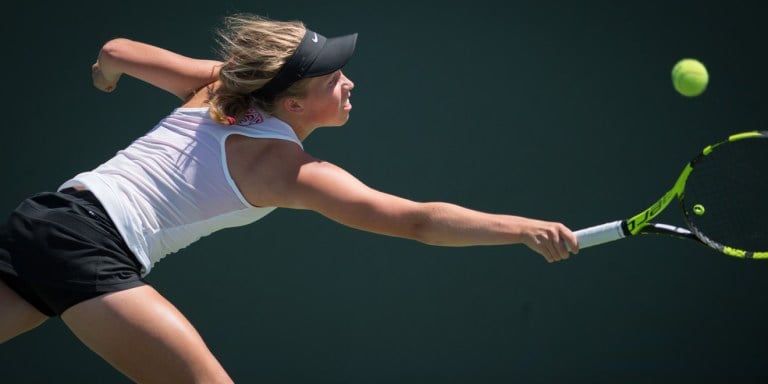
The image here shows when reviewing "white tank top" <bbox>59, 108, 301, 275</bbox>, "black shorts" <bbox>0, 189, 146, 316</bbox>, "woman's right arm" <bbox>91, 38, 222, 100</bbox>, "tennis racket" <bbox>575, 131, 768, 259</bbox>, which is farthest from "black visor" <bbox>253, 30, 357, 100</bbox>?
"tennis racket" <bbox>575, 131, 768, 259</bbox>

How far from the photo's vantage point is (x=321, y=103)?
282 centimetres

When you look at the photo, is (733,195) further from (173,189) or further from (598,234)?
(173,189)

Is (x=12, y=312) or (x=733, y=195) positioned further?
(x=733, y=195)

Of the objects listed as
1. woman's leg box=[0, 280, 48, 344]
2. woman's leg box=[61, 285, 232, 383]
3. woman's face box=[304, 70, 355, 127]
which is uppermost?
woman's face box=[304, 70, 355, 127]

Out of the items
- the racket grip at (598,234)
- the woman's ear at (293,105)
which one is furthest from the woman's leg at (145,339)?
the racket grip at (598,234)

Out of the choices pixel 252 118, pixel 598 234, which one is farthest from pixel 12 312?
pixel 598 234

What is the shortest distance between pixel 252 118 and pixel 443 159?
7.10 ft

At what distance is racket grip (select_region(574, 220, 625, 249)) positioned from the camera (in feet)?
8.86

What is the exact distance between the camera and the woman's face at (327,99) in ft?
9.19

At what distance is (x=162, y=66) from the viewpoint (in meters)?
2.96

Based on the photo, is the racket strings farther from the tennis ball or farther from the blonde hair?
the blonde hair

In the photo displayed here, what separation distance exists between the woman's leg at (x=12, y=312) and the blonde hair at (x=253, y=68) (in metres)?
0.64

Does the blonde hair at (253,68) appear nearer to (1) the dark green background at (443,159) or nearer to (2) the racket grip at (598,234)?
(2) the racket grip at (598,234)

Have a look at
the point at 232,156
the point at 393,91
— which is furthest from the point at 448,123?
the point at 232,156
